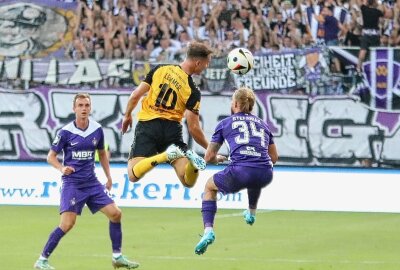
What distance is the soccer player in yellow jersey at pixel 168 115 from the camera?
12.2m

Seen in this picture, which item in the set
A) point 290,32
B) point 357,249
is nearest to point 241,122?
point 357,249

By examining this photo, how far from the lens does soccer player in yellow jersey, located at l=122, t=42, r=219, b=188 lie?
40.1 ft

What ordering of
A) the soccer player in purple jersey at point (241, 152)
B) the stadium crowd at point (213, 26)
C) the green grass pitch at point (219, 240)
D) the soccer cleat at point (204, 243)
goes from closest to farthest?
the soccer cleat at point (204, 243) → the soccer player in purple jersey at point (241, 152) → the green grass pitch at point (219, 240) → the stadium crowd at point (213, 26)

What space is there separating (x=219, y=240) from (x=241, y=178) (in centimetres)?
349

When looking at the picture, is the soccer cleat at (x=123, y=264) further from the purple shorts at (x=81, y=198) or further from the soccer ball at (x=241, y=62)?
the soccer ball at (x=241, y=62)

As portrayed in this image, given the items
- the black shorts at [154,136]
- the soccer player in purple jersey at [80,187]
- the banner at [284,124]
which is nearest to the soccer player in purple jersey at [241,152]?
the black shorts at [154,136]

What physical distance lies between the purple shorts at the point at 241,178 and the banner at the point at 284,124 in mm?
9391

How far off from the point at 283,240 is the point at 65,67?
8947mm

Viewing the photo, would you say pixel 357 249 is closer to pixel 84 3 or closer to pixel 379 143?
pixel 379 143

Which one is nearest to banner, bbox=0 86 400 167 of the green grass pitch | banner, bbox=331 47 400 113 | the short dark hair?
banner, bbox=331 47 400 113

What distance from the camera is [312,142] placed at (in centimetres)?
2148

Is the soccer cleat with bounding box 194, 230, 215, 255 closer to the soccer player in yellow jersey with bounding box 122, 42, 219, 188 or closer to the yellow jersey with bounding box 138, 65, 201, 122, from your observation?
the soccer player in yellow jersey with bounding box 122, 42, 219, 188

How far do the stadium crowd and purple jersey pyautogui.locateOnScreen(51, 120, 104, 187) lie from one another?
33.2ft

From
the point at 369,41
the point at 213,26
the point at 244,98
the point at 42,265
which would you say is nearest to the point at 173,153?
the point at 244,98
